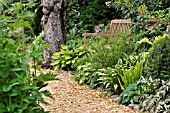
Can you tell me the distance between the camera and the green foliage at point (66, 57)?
7016 millimetres

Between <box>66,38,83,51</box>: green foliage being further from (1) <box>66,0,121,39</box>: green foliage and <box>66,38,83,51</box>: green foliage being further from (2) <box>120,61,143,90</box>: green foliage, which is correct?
(2) <box>120,61,143,90</box>: green foliage

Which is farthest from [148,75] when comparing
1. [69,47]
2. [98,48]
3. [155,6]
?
[155,6]

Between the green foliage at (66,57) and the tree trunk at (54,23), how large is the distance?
0.73 feet

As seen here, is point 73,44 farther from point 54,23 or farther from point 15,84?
point 15,84

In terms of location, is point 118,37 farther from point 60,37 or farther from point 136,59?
point 60,37

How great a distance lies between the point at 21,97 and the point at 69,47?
17.2 ft

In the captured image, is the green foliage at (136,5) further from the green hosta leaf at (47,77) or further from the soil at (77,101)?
the green hosta leaf at (47,77)

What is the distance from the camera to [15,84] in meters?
2.24

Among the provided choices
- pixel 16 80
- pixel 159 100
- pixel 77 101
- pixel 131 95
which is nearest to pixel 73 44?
pixel 77 101

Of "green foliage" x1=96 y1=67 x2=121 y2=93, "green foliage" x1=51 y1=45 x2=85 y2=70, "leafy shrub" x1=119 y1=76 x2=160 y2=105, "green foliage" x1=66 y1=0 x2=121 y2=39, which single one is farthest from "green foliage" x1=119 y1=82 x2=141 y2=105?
"green foliage" x1=66 y1=0 x2=121 y2=39

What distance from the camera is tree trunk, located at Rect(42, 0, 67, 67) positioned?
283 inches

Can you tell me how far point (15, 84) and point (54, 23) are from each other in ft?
16.8

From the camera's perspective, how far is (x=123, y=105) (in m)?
5.04

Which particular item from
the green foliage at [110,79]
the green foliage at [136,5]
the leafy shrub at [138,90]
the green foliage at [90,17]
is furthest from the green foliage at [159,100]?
the green foliage at [90,17]
